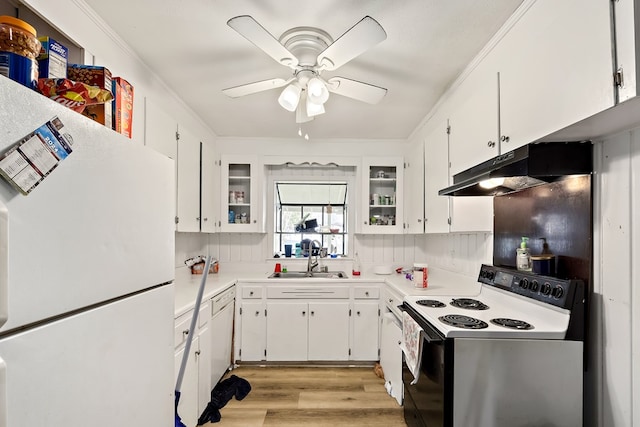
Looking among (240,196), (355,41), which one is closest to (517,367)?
(355,41)

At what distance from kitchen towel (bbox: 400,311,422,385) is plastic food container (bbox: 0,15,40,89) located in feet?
5.63

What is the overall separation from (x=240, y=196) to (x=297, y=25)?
7.09ft

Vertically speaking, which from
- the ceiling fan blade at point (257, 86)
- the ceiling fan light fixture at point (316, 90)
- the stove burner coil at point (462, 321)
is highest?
the ceiling fan blade at point (257, 86)

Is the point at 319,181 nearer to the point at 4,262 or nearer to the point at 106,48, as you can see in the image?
the point at 106,48

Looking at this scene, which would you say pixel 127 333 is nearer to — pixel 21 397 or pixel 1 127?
pixel 21 397

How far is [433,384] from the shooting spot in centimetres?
155

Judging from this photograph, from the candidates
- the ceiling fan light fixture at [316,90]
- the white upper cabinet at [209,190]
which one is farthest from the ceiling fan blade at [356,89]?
the white upper cabinet at [209,190]

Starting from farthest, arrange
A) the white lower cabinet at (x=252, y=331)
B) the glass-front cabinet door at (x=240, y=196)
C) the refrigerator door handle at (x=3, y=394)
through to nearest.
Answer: the glass-front cabinet door at (x=240, y=196)
the white lower cabinet at (x=252, y=331)
the refrigerator door handle at (x=3, y=394)

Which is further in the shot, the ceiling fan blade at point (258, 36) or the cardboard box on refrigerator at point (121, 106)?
the ceiling fan blade at point (258, 36)

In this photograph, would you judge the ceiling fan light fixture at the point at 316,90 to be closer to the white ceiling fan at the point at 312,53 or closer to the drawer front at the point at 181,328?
the white ceiling fan at the point at 312,53

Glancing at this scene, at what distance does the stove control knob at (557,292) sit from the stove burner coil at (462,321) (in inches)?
12.2

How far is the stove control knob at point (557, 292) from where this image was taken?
139cm

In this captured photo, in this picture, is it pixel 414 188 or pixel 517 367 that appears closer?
pixel 517 367

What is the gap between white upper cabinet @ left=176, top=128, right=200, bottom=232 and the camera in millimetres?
2426
